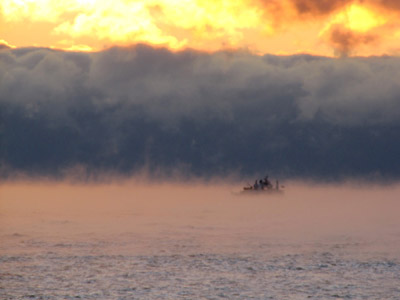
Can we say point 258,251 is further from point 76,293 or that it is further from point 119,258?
point 76,293

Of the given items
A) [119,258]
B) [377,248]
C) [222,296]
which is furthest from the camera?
[377,248]

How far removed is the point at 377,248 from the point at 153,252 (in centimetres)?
2036

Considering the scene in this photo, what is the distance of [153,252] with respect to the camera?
203 ft

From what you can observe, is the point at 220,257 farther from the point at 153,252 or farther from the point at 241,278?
the point at 241,278

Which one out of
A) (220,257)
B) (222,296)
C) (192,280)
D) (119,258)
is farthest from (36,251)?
(222,296)

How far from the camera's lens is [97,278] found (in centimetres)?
4503

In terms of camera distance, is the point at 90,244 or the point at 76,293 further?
the point at 90,244

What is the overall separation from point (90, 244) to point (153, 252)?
37.5 ft

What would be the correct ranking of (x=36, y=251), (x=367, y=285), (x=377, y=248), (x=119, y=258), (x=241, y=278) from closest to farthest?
(x=367, y=285) < (x=241, y=278) < (x=119, y=258) < (x=36, y=251) < (x=377, y=248)

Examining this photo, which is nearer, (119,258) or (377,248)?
(119,258)

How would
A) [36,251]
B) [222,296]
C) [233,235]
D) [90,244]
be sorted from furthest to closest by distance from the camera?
1. [233,235]
2. [90,244]
3. [36,251]
4. [222,296]

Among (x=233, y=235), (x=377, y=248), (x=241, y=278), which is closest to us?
(x=241, y=278)

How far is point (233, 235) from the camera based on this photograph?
86.2 m

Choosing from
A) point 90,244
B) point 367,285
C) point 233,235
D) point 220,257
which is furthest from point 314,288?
point 233,235
